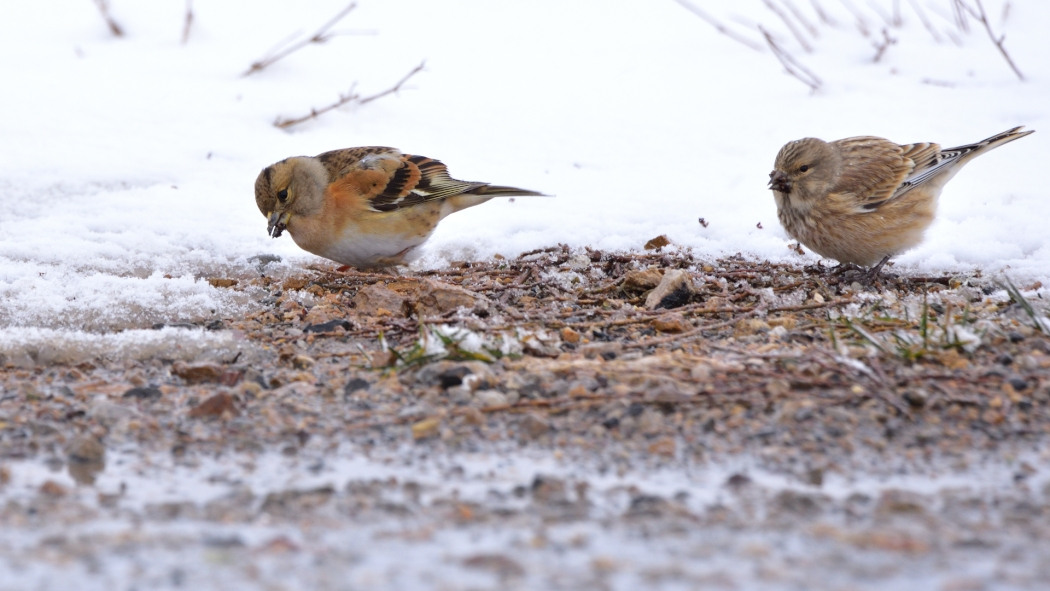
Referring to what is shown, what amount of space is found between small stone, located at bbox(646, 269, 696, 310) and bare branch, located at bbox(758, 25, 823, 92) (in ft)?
13.5

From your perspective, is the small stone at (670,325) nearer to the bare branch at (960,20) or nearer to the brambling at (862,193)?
the brambling at (862,193)

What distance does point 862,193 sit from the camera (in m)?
6.35

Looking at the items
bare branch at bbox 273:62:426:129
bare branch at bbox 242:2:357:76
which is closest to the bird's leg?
bare branch at bbox 273:62:426:129

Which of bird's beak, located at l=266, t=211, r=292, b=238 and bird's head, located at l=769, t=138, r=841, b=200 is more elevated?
bird's head, located at l=769, t=138, r=841, b=200

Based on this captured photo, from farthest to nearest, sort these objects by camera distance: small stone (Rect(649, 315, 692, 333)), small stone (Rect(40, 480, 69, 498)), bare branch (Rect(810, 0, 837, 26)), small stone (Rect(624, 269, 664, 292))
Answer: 1. bare branch (Rect(810, 0, 837, 26))
2. small stone (Rect(624, 269, 664, 292))
3. small stone (Rect(649, 315, 692, 333))
4. small stone (Rect(40, 480, 69, 498))

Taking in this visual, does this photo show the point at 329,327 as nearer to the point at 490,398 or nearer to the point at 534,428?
the point at 490,398

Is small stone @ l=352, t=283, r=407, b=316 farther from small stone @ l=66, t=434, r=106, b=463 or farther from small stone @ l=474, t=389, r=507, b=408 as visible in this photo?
small stone @ l=66, t=434, r=106, b=463

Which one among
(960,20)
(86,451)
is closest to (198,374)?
(86,451)

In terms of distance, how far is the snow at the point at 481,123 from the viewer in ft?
20.7

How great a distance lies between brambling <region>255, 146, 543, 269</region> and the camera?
6.38 m

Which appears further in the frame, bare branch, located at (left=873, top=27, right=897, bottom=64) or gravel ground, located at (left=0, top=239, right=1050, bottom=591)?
bare branch, located at (left=873, top=27, right=897, bottom=64)

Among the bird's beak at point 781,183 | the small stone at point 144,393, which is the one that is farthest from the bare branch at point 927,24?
the small stone at point 144,393

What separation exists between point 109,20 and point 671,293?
257 inches

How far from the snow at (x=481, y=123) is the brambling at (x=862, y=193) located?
33 centimetres
